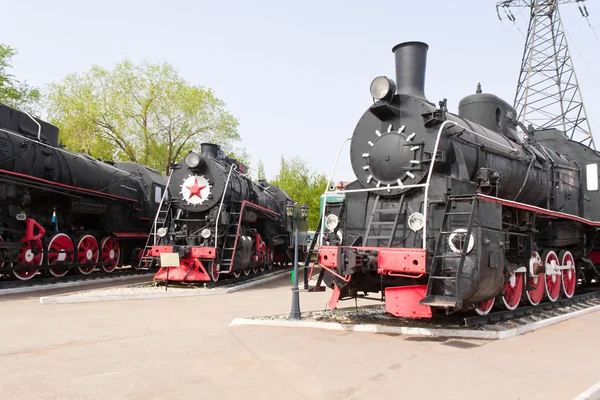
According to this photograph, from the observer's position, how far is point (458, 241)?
6566 millimetres

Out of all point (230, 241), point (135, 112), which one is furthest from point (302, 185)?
point (230, 241)

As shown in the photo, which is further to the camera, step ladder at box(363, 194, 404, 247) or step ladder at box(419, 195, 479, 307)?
step ladder at box(363, 194, 404, 247)

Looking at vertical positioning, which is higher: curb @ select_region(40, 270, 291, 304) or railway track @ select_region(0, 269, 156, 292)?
railway track @ select_region(0, 269, 156, 292)

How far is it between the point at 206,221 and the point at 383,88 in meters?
7.49

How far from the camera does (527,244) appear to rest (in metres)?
8.41

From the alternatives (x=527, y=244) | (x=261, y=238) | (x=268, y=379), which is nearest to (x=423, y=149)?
A: (x=527, y=244)

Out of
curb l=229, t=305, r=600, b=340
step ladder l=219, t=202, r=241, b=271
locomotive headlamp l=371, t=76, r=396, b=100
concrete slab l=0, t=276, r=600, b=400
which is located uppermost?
locomotive headlamp l=371, t=76, r=396, b=100

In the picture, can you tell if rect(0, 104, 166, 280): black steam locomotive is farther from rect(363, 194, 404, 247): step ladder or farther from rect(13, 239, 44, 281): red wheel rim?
rect(363, 194, 404, 247): step ladder

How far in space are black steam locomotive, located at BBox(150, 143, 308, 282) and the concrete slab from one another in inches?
165

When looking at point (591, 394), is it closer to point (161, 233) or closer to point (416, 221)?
point (416, 221)

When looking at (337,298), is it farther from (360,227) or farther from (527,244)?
(527,244)

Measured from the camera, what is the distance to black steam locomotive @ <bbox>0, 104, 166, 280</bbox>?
11766mm

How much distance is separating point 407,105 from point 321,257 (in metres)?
2.79

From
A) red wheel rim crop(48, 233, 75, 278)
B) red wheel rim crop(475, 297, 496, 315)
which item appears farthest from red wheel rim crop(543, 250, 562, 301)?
red wheel rim crop(48, 233, 75, 278)
